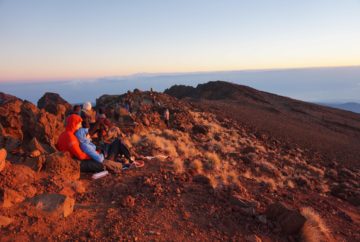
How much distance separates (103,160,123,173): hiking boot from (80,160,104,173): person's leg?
14 cm

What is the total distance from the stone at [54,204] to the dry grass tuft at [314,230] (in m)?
4.11

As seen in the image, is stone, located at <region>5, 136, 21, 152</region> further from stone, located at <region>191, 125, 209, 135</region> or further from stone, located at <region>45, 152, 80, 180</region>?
stone, located at <region>191, 125, 209, 135</region>

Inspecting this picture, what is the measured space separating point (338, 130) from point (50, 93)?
2442cm

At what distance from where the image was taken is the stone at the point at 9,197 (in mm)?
5891

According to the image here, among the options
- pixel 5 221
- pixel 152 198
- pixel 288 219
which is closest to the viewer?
pixel 5 221

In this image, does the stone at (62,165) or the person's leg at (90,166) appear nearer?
the stone at (62,165)

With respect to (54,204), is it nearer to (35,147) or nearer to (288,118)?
(35,147)

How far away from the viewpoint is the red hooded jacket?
766 centimetres

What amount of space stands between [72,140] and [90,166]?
672 millimetres

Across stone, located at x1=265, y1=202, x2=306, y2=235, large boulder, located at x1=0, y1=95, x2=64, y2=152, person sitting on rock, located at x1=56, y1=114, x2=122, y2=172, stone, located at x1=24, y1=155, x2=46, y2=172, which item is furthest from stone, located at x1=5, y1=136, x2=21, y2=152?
stone, located at x1=265, y1=202, x2=306, y2=235

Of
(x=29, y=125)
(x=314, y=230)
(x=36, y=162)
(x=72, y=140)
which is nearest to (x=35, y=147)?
(x=36, y=162)

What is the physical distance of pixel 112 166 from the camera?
315 inches

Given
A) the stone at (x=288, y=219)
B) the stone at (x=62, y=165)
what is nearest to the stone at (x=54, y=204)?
the stone at (x=62, y=165)

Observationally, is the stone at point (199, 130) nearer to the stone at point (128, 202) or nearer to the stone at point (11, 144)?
the stone at point (11, 144)
